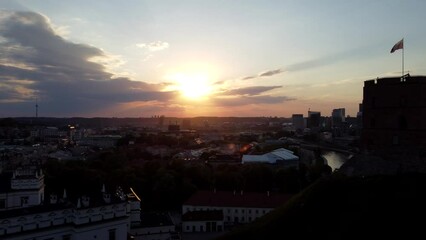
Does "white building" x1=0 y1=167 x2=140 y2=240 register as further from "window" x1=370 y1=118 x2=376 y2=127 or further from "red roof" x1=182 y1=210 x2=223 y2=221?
"window" x1=370 y1=118 x2=376 y2=127

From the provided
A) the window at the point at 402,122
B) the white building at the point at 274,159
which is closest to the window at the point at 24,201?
the window at the point at 402,122

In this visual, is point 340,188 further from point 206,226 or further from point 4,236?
point 206,226

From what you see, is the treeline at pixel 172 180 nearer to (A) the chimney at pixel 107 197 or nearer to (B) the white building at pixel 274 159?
(B) the white building at pixel 274 159

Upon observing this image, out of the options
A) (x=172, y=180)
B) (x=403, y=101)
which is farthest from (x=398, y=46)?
(x=172, y=180)

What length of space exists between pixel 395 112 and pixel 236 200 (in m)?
27.4

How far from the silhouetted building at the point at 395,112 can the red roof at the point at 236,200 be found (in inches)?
907

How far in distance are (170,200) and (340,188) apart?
120 feet

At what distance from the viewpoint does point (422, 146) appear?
2398 centimetres

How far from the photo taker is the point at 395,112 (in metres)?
24.8

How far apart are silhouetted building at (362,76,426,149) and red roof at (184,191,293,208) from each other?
75.6 feet

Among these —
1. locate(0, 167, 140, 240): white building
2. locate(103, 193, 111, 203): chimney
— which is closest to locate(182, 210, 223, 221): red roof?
locate(0, 167, 140, 240): white building

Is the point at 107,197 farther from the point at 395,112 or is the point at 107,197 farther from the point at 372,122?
the point at 395,112

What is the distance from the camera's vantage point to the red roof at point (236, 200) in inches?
1876

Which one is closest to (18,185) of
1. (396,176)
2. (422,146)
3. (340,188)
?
(340,188)
